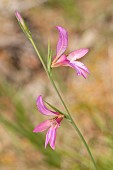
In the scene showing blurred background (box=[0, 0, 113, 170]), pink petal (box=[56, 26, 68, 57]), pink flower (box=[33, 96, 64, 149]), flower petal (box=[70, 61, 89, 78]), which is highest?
blurred background (box=[0, 0, 113, 170])

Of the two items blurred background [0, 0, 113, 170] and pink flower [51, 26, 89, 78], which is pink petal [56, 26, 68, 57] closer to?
pink flower [51, 26, 89, 78]

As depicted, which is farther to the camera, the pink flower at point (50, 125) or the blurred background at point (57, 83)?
the blurred background at point (57, 83)

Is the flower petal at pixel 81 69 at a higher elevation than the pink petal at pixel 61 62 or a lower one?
lower

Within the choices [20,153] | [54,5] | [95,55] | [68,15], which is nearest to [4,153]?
[20,153]

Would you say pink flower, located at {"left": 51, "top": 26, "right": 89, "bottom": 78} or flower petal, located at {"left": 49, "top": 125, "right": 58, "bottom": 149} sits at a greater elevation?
pink flower, located at {"left": 51, "top": 26, "right": 89, "bottom": 78}

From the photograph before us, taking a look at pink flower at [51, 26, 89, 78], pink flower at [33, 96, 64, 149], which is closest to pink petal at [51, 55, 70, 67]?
pink flower at [51, 26, 89, 78]

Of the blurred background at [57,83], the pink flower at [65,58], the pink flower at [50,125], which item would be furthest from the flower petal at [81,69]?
the blurred background at [57,83]

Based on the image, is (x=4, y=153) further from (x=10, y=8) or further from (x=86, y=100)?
(x=10, y=8)

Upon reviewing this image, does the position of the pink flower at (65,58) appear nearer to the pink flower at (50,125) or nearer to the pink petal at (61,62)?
the pink petal at (61,62)

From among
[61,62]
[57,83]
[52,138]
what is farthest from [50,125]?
[57,83]
